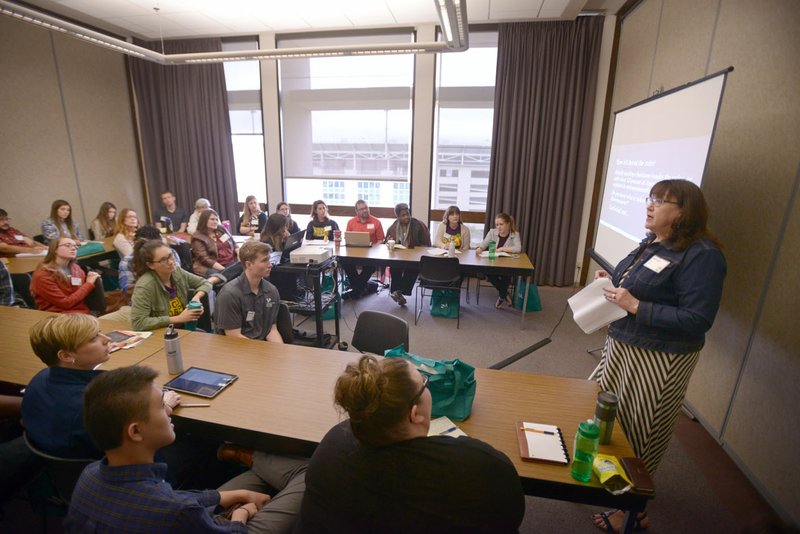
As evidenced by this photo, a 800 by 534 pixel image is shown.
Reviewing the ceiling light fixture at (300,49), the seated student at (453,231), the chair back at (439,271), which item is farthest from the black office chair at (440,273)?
the ceiling light fixture at (300,49)

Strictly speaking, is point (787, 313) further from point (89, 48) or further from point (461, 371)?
point (89, 48)

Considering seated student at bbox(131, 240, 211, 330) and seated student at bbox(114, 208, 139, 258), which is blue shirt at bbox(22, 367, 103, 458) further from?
seated student at bbox(114, 208, 139, 258)

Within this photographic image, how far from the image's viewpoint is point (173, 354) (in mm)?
1896

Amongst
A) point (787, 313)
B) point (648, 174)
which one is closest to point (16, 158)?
point (648, 174)

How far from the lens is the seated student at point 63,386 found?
1.39 metres

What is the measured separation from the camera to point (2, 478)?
1.61 metres

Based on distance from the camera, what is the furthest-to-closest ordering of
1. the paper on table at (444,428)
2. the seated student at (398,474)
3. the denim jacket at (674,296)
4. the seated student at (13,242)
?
the seated student at (13,242)
the denim jacket at (674,296)
the paper on table at (444,428)
the seated student at (398,474)

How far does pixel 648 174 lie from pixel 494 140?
8.82 ft

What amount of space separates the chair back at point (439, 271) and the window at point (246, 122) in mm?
3587

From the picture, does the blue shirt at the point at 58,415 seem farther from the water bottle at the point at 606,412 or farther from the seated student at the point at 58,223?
the seated student at the point at 58,223

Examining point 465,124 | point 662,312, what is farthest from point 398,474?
point 465,124

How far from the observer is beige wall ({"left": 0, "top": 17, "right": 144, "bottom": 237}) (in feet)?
→ 16.6

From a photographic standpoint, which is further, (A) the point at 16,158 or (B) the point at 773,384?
(A) the point at 16,158

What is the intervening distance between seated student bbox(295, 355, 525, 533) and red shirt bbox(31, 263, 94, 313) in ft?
10.0
